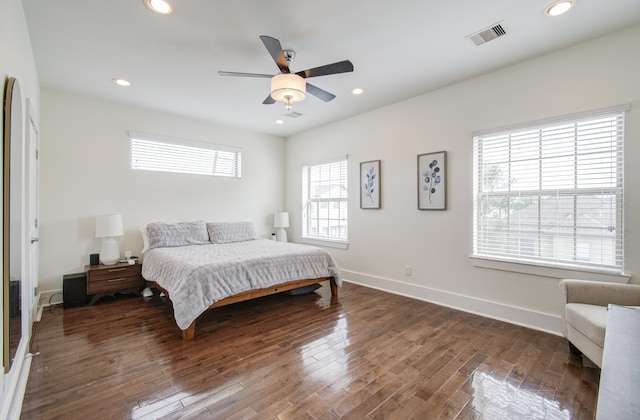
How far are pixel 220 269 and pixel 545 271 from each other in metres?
3.18

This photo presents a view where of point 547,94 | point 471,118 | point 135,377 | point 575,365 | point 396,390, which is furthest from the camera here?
point 471,118

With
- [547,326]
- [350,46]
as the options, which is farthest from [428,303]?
[350,46]

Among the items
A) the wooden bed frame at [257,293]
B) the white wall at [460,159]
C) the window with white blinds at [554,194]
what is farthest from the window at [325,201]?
the window with white blinds at [554,194]

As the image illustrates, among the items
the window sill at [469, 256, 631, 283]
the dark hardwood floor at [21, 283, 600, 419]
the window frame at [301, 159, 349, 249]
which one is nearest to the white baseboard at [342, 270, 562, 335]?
the dark hardwood floor at [21, 283, 600, 419]

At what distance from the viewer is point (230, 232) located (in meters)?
4.71

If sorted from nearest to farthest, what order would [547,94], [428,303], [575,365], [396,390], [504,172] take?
[396,390] → [575,365] → [547,94] → [504,172] → [428,303]

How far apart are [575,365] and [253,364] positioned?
2442 mm

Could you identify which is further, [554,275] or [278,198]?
[278,198]

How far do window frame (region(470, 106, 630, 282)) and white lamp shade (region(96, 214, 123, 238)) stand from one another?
440 centimetres

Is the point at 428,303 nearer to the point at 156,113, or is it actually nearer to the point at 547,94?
the point at 547,94

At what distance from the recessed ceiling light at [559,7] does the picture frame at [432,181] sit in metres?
1.58

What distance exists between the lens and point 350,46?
8.66 feet

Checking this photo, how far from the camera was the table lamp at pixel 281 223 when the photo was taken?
219 inches

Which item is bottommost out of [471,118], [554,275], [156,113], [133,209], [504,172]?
[554,275]
